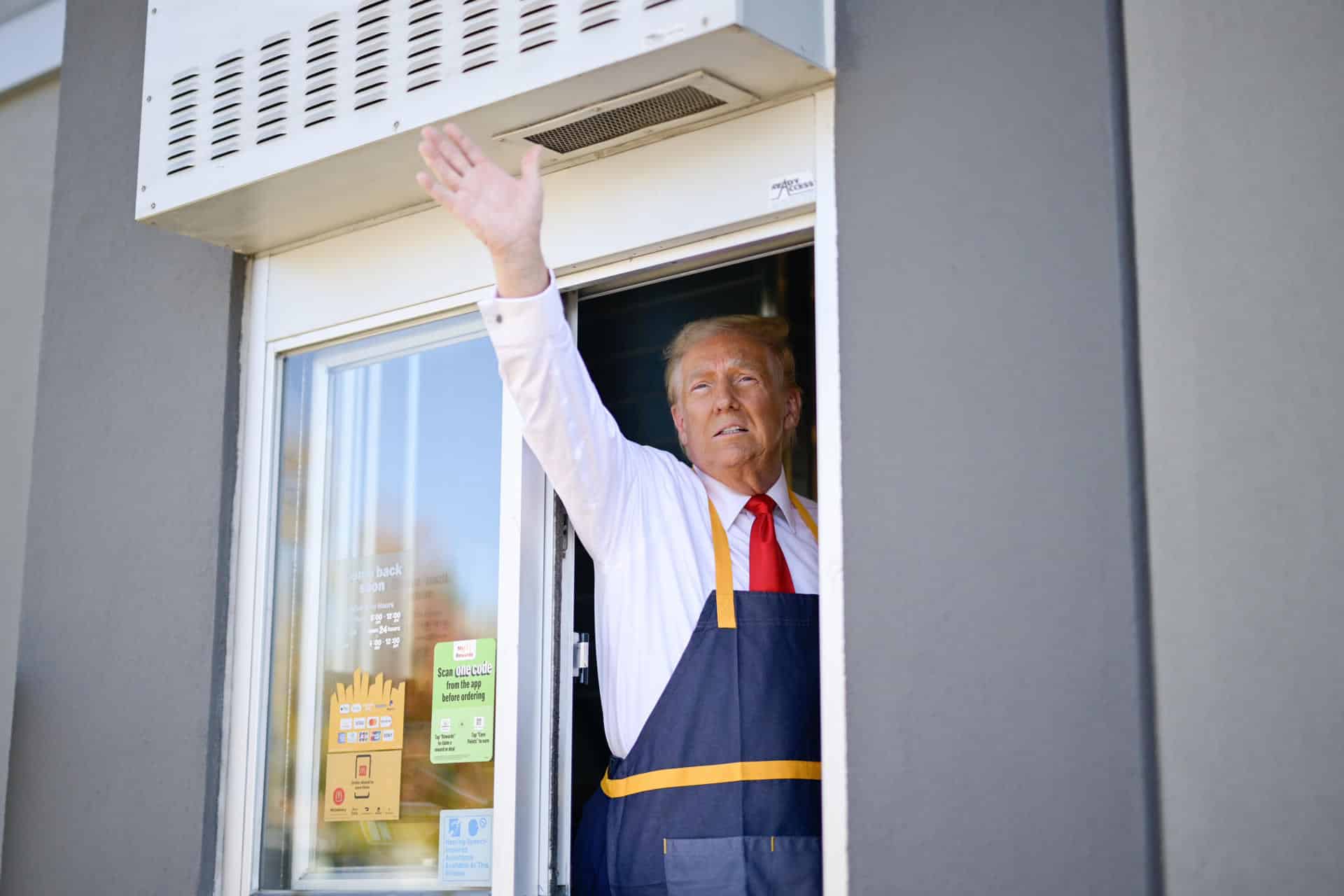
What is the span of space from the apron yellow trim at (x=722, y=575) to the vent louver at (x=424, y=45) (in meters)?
1.15

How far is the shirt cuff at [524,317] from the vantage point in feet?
9.96

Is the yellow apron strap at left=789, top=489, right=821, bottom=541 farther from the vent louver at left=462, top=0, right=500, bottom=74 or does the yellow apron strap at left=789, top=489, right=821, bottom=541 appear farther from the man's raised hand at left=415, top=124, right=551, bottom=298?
the vent louver at left=462, top=0, right=500, bottom=74

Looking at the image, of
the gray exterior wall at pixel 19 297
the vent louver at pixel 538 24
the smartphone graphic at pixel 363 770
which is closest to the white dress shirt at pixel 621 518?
the vent louver at pixel 538 24

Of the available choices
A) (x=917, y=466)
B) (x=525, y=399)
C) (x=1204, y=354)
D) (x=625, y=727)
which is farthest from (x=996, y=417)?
(x=625, y=727)

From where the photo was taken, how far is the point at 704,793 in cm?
328

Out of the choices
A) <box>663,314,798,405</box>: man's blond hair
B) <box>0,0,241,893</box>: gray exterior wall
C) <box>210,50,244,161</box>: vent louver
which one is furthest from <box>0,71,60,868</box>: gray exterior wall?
<box>663,314,798,405</box>: man's blond hair

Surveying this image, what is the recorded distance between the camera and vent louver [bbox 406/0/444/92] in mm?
3223

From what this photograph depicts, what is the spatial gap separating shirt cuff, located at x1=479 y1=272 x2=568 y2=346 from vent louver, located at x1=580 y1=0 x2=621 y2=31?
0.50 meters

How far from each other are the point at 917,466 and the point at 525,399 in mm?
831

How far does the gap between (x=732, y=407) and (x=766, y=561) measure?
1.73 feet

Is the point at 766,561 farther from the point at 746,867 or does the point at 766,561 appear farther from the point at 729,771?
the point at 746,867

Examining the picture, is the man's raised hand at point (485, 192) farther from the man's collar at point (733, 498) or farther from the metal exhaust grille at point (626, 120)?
the man's collar at point (733, 498)

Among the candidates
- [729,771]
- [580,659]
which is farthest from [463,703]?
[729,771]

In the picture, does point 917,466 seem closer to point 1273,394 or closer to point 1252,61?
point 1273,394
